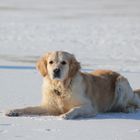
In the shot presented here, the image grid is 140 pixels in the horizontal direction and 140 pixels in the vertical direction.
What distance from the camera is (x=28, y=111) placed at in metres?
7.48

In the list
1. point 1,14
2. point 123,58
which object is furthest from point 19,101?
point 1,14

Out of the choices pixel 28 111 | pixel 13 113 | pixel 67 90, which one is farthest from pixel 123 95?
pixel 13 113

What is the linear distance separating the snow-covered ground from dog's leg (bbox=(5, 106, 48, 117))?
154 mm

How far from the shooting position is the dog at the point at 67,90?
734 centimetres

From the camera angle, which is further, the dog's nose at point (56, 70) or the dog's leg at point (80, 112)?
the dog's nose at point (56, 70)

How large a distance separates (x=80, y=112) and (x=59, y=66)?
601 mm

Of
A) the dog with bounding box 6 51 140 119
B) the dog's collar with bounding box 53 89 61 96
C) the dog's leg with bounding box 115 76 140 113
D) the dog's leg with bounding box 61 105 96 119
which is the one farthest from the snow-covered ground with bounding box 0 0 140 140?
the dog's collar with bounding box 53 89 61 96

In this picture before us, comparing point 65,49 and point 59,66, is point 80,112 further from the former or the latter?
point 65,49

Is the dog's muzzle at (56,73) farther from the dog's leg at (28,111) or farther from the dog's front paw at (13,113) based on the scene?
the dog's front paw at (13,113)

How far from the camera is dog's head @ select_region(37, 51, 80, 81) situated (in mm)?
7309

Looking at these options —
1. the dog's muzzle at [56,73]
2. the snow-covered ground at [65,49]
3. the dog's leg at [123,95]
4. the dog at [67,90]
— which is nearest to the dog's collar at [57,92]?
the dog at [67,90]

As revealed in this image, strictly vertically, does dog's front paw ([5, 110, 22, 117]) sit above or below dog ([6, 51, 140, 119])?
below

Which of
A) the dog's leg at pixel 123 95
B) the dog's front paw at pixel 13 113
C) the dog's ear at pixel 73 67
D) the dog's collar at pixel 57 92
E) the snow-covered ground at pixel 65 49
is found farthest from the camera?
the dog's leg at pixel 123 95

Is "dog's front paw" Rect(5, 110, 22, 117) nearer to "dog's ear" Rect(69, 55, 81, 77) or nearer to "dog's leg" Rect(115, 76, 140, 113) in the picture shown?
"dog's ear" Rect(69, 55, 81, 77)
